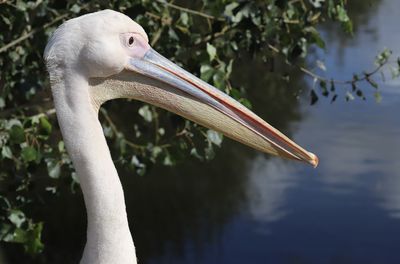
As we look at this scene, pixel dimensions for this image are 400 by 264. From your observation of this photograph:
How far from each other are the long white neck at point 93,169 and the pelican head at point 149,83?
0.06 metres

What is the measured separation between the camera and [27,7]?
412 cm

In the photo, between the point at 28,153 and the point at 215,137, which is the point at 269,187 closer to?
the point at 215,137

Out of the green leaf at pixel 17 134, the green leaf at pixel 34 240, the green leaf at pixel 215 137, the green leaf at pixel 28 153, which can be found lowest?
the green leaf at pixel 34 240

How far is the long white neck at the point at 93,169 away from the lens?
273 cm

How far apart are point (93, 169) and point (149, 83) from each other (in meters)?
0.35

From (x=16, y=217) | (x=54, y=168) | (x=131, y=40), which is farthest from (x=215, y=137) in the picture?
(x=131, y=40)

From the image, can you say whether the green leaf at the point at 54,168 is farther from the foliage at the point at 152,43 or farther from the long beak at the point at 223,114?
the long beak at the point at 223,114

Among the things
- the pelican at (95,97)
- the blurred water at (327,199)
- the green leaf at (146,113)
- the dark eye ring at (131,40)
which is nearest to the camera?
the pelican at (95,97)

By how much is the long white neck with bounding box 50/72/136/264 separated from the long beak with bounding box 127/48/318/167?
23 centimetres

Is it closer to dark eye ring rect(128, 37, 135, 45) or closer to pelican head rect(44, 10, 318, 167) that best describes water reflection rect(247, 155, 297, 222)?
pelican head rect(44, 10, 318, 167)

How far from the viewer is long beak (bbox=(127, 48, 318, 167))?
113 inches

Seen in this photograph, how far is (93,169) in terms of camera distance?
273 cm

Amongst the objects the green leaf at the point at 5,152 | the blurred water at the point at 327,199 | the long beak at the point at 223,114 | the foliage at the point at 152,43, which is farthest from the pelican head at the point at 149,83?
the blurred water at the point at 327,199

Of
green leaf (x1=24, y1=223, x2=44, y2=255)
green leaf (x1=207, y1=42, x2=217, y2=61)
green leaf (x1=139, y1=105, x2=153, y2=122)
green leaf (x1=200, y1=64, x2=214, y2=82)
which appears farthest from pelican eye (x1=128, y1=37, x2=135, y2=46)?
green leaf (x1=139, y1=105, x2=153, y2=122)
